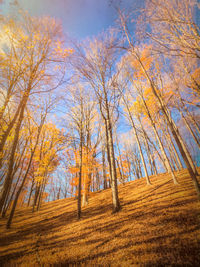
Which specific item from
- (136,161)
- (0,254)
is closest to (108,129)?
(0,254)

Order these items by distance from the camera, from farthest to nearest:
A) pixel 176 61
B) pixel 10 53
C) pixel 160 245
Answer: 1. pixel 176 61
2. pixel 10 53
3. pixel 160 245

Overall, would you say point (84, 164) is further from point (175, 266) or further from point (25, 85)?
point (175, 266)

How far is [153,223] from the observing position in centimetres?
366

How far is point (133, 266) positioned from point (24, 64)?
26.9 ft

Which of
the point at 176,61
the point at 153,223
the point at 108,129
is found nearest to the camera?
the point at 153,223

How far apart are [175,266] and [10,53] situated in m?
9.18

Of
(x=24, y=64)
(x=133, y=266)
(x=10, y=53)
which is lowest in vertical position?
(x=133, y=266)

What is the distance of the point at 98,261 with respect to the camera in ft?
8.35

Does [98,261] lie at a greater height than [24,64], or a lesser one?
lesser

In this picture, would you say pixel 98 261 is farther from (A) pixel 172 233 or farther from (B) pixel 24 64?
(B) pixel 24 64

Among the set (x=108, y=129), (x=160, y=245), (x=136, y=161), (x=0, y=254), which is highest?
(x=136, y=161)

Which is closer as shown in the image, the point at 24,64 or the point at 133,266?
the point at 133,266

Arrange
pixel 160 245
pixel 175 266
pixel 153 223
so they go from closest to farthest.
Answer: pixel 175 266, pixel 160 245, pixel 153 223

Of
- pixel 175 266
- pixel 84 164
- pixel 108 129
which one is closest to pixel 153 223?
pixel 175 266
